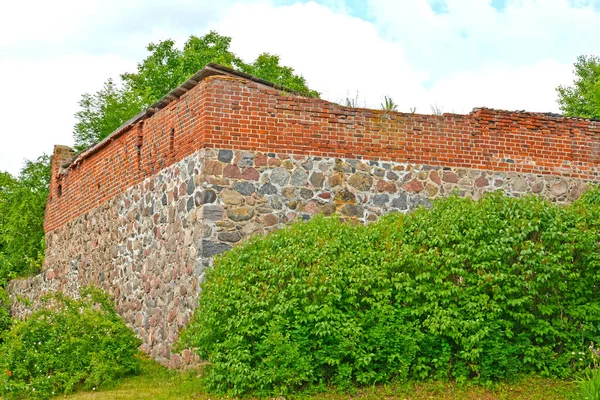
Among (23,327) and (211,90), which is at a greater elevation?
(211,90)

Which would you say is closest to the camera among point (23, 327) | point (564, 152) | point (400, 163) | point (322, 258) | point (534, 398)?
point (534, 398)

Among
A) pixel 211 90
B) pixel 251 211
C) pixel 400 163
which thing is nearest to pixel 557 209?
pixel 400 163

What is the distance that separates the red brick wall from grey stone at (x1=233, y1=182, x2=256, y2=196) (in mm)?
549

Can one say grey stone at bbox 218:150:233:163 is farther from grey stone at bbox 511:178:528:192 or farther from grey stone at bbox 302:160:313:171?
grey stone at bbox 511:178:528:192

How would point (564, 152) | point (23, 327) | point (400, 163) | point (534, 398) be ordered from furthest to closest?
point (564, 152) < point (400, 163) < point (23, 327) < point (534, 398)

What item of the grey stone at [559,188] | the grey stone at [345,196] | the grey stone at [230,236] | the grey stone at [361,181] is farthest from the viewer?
the grey stone at [559,188]

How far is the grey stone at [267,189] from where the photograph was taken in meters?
12.5

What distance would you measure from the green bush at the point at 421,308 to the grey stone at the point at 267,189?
2.19m

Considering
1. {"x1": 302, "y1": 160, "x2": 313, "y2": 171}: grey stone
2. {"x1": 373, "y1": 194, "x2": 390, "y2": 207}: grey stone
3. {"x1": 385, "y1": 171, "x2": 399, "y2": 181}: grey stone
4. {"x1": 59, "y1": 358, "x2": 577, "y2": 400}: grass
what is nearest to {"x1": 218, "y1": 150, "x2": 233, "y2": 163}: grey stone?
{"x1": 302, "y1": 160, "x2": 313, "y2": 171}: grey stone

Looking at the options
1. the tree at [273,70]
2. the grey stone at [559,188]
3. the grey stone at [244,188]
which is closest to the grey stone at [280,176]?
the grey stone at [244,188]

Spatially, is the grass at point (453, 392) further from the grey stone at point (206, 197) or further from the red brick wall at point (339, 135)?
the red brick wall at point (339, 135)

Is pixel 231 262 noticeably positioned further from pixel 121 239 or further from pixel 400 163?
pixel 121 239

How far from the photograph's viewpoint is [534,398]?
9.66m

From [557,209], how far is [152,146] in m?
6.94
